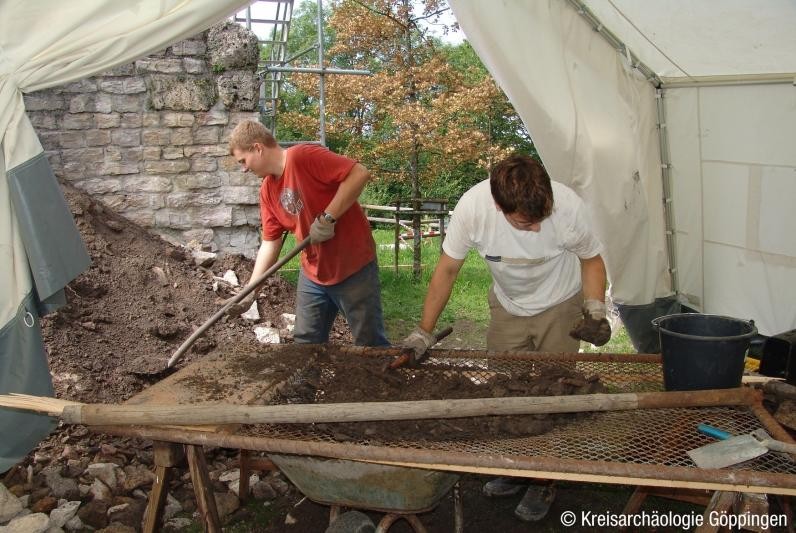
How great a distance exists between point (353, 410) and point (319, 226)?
1.53m

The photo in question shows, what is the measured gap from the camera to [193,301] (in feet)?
17.1

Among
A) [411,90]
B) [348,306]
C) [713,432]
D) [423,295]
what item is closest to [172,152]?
[348,306]

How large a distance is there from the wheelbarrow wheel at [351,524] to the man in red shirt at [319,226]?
1446 millimetres

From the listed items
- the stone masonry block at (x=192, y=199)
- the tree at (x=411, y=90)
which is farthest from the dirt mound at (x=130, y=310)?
the tree at (x=411, y=90)

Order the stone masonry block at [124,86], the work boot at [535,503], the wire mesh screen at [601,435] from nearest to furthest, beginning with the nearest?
the wire mesh screen at [601,435] < the work boot at [535,503] < the stone masonry block at [124,86]

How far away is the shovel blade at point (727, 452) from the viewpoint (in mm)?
1909

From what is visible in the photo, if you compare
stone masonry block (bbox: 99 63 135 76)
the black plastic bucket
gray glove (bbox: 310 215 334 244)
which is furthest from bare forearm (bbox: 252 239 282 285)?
stone masonry block (bbox: 99 63 135 76)

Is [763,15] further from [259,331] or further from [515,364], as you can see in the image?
[259,331]

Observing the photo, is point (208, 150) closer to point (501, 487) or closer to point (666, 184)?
point (666, 184)

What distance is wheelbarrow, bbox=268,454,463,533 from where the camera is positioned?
2232 millimetres

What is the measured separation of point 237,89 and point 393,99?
13.4ft

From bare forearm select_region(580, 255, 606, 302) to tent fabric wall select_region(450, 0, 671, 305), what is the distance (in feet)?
2.58

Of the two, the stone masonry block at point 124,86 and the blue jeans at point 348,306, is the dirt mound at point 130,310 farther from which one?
the stone masonry block at point 124,86

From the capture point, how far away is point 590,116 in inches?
143
